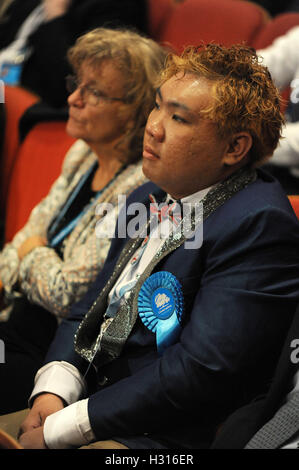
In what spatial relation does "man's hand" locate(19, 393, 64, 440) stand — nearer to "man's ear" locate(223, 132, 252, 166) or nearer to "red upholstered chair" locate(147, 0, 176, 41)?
"man's ear" locate(223, 132, 252, 166)

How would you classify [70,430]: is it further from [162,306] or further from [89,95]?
[89,95]

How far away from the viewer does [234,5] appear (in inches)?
99.6

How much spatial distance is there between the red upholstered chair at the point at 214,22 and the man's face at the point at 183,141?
131 centimetres

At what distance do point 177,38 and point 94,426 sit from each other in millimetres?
2018

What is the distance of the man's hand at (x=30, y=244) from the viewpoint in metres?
1.71

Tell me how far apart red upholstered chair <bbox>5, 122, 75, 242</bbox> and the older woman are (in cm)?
53

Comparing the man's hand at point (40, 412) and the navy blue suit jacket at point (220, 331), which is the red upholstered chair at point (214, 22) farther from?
the man's hand at point (40, 412)

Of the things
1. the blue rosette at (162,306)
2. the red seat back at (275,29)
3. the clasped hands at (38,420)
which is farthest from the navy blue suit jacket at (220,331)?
the red seat back at (275,29)

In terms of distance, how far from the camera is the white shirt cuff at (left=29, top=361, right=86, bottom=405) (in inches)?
49.5

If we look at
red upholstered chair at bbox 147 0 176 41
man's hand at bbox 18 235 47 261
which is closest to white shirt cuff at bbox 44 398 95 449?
man's hand at bbox 18 235 47 261

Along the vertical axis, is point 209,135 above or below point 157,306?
above

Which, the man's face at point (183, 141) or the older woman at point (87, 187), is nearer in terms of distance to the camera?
the man's face at point (183, 141)

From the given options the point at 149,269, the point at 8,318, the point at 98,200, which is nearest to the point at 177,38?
the point at 98,200
